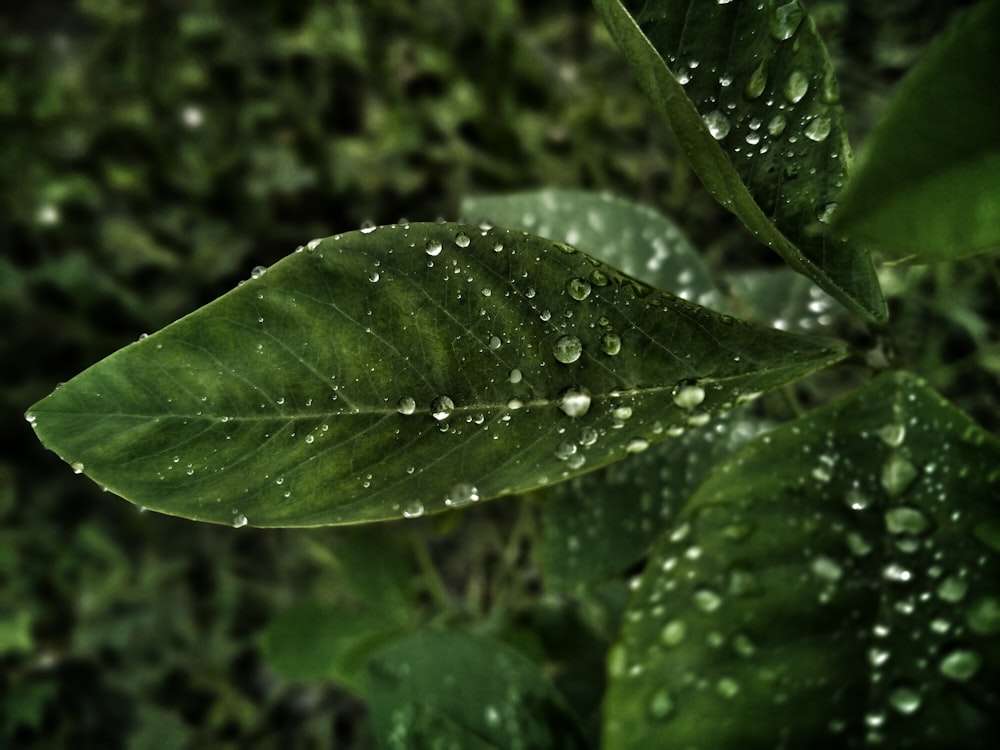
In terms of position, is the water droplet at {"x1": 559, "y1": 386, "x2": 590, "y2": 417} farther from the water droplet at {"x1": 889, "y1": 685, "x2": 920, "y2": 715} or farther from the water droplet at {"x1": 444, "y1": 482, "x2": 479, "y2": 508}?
the water droplet at {"x1": 889, "y1": 685, "x2": 920, "y2": 715}

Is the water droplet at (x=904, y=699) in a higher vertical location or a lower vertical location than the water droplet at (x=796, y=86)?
lower

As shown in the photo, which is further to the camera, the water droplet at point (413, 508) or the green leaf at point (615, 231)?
the green leaf at point (615, 231)

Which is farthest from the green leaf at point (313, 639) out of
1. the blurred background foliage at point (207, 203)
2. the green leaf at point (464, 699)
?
the blurred background foliage at point (207, 203)

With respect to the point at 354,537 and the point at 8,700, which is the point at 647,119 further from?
the point at 8,700

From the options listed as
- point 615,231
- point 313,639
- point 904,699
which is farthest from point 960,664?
point 313,639

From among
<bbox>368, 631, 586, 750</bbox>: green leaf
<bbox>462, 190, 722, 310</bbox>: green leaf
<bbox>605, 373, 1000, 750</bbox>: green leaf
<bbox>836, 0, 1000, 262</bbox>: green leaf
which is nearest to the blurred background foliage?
<bbox>462, 190, 722, 310</bbox>: green leaf

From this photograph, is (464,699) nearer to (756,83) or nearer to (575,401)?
(575,401)

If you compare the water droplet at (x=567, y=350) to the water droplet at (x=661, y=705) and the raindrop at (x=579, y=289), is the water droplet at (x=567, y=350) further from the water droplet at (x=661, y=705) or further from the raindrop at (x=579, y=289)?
the water droplet at (x=661, y=705)
